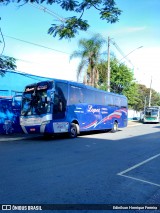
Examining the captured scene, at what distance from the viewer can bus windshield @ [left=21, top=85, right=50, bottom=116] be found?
17977mm

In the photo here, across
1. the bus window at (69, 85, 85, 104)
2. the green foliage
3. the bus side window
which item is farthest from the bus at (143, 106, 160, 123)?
the bus side window

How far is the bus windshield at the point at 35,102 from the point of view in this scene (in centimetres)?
1798

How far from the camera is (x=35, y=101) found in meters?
18.5

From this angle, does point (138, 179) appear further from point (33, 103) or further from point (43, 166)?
point (33, 103)

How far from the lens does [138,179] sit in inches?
303

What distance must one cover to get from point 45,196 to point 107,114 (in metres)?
19.8

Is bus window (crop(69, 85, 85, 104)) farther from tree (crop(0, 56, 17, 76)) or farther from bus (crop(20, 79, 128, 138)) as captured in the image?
tree (crop(0, 56, 17, 76))

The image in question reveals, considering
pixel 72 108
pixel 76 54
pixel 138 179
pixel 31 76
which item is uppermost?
pixel 76 54

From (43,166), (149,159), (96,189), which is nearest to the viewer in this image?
(96,189)

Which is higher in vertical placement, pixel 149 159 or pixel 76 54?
pixel 76 54

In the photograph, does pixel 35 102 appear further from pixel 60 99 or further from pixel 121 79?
pixel 121 79

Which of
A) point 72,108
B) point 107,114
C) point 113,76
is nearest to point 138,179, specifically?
point 72,108

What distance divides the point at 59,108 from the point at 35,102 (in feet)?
4.80

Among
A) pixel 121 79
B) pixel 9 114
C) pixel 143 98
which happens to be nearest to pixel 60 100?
pixel 9 114
